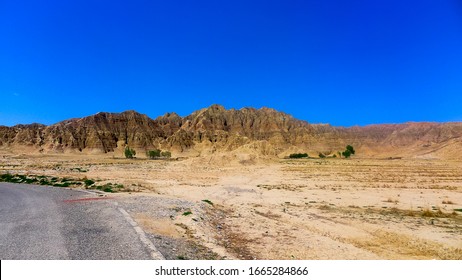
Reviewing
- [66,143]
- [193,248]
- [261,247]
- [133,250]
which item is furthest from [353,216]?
[66,143]

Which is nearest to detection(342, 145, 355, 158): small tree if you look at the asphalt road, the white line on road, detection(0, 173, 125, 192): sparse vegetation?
detection(0, 173, 125, 192): sparse vegetation

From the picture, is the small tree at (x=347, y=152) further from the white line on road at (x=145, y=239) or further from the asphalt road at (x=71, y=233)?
the white line on road at (x=145, y=239)

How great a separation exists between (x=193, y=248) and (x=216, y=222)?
519 centimetres

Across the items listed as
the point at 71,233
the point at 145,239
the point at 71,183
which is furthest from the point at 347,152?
the point at 71,233

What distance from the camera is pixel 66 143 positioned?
648 ft

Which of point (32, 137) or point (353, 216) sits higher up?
point (32, 137)

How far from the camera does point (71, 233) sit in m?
10.8

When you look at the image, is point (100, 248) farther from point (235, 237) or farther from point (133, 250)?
point (235, 237)

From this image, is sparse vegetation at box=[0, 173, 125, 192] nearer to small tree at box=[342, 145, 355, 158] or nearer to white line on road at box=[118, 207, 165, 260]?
white line on road at box=[118, 207, 165, 260]

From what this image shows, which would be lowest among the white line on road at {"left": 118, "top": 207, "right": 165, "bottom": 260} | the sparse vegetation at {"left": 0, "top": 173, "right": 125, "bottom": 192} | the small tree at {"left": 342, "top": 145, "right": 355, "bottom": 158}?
the sparse vegetation at {"left": 0, "top": 173, "right": 125, "bottom": 192}

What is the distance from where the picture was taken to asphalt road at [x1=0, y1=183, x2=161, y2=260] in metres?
8.84

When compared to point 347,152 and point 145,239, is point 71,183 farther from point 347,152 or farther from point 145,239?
point 347,152

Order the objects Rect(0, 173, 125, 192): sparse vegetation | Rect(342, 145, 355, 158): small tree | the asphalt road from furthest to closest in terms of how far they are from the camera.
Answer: Rect(342, 145, 355, 158): small tree, Rect(0, 173, 125, 192): sparse vegetation, the asphalt road

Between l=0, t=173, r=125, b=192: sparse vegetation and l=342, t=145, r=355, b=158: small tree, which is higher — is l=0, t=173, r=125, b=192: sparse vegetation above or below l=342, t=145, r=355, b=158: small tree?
below
